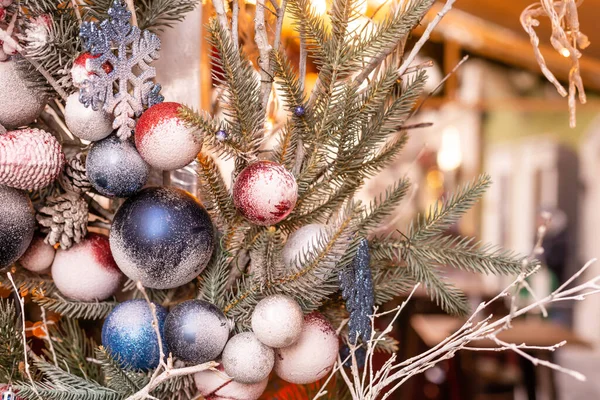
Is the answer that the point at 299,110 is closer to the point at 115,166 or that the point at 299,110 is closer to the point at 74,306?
the point at 115,166

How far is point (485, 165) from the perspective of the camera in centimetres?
453

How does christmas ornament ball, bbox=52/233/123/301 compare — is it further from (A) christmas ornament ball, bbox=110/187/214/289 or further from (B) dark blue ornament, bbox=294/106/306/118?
(B) dark blue ornament, bbox=294/106/306/118

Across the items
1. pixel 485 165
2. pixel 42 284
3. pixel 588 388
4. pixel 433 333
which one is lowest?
pixel 485 165

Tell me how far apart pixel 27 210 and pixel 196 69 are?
28 cm

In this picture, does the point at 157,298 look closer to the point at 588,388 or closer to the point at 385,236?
the point at 385,236

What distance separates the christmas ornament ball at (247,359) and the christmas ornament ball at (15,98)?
10.8 inches

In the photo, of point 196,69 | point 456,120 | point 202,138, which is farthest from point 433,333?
point 456,120

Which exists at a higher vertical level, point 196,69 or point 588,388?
point 196,69

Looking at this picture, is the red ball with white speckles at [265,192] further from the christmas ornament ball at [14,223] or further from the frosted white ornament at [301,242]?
the christmas ornament ball at [14,223]

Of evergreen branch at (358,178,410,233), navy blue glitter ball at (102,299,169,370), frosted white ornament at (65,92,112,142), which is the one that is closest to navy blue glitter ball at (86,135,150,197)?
frosted white ornament at (65,92,112,142)

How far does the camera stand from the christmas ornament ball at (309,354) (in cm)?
50

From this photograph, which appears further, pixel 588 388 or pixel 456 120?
pixel 456 120

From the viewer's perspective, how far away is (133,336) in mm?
490

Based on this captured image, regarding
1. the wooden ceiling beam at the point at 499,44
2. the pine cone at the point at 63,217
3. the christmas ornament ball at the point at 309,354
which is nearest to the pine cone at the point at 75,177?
the pine cone at the point at 63,217
